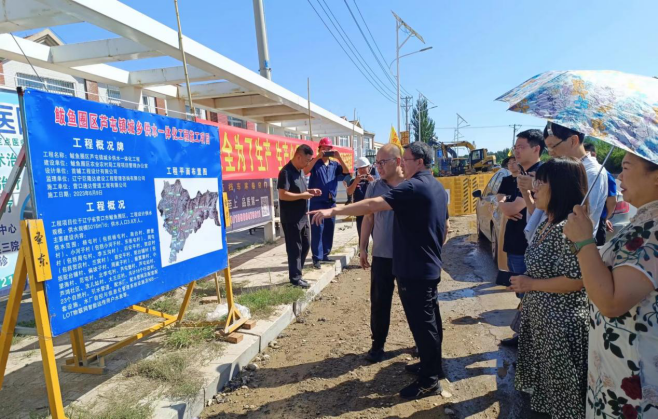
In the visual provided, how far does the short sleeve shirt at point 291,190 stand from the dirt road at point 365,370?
1205 millimetres

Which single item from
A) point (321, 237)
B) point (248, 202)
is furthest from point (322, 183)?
point (248, 202)

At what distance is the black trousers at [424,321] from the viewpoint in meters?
2.79

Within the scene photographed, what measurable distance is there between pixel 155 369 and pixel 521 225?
3.35m

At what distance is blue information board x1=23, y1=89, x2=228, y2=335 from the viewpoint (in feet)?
6.92

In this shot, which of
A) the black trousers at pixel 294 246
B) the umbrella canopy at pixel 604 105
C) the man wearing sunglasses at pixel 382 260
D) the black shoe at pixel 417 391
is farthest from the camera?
the black trousers at pixel 294 246

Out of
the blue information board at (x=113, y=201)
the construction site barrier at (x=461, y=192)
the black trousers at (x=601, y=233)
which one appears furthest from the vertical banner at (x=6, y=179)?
the construction site barrier at (x=461, y=192)

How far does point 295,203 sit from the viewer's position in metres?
5.13

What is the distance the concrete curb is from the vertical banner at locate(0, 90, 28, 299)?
77.0 inches

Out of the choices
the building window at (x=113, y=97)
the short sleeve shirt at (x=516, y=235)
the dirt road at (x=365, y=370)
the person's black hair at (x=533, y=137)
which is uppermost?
the building window at (x=113, y=97)

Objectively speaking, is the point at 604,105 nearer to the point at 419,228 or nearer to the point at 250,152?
the point at 419,228

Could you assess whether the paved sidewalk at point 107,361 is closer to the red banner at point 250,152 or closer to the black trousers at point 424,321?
the black trousers at point 424,321

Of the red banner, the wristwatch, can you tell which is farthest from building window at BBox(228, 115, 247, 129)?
the wristwatch

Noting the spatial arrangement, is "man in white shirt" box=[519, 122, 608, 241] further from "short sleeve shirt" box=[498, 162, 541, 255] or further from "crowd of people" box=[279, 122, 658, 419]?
"short sleeve shirt" box=[498, 162, 541, 255]

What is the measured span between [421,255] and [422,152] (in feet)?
2.55
